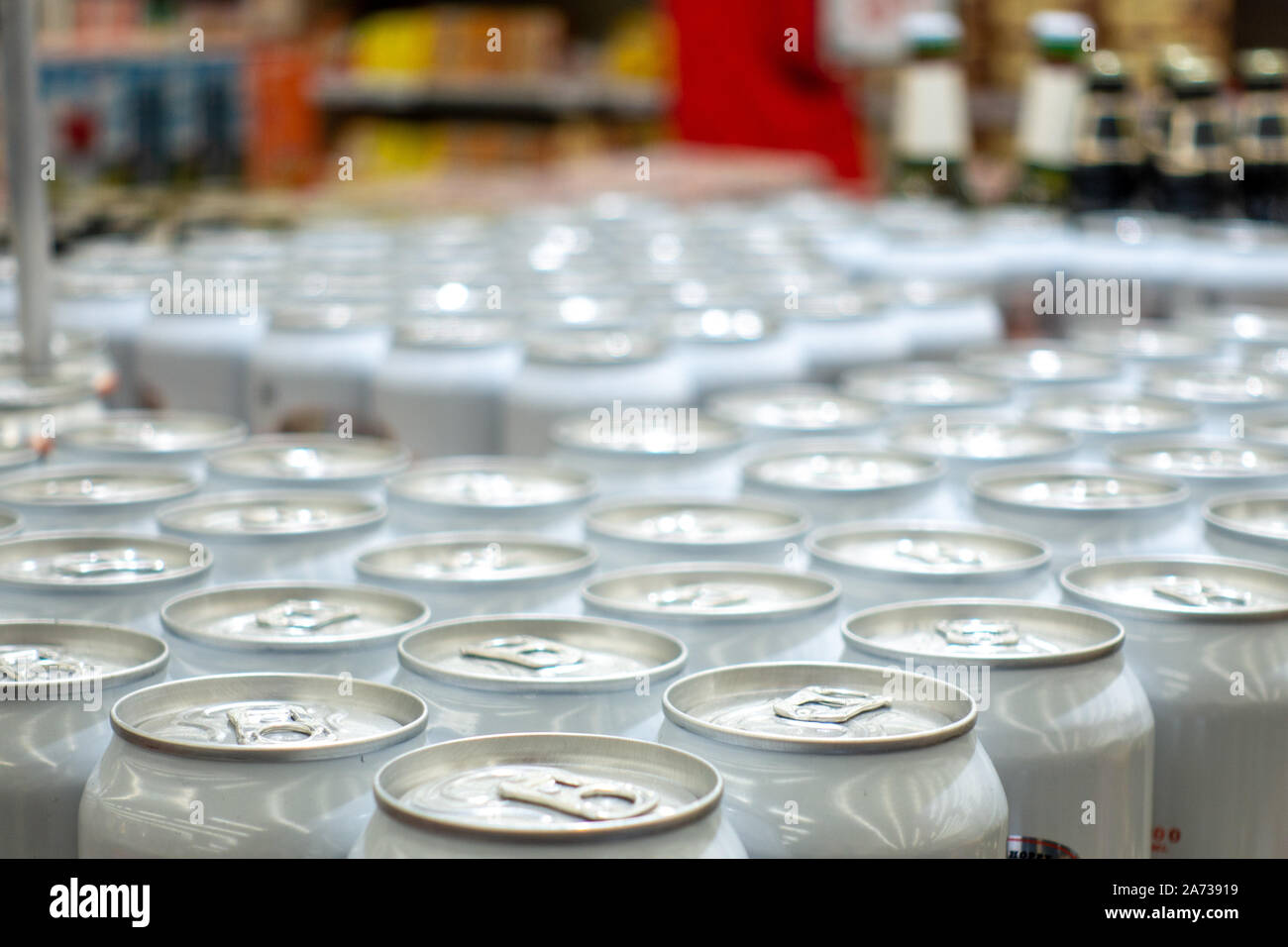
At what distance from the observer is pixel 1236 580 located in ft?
3.59

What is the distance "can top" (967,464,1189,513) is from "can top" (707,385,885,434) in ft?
0.68

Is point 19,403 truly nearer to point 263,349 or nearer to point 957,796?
point 263,349

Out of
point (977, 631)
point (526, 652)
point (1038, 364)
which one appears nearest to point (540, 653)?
point (526, 652)

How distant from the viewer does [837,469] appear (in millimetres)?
1383

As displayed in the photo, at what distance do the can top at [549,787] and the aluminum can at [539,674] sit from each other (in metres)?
0.06

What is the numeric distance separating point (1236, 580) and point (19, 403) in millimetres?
1072

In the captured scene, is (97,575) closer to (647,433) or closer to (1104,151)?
(647,433)

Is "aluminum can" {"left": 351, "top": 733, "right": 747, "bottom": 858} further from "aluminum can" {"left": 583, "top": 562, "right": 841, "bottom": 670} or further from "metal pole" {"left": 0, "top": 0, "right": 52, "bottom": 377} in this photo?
"metal pole" {"left": 0, "top": 0, "right": 52, "bottom": 377}

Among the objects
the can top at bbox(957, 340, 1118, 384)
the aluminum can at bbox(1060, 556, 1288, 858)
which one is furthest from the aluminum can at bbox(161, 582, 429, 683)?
the can top at bbox(957, 340, 1118, 384)

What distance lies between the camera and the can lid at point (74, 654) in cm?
87

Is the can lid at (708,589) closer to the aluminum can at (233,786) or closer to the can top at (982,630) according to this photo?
the can top at (982,630)

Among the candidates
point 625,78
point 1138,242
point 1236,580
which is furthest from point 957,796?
point 625,78

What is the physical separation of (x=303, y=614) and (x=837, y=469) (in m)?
0.54

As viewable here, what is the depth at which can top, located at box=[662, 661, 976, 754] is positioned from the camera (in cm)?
78
